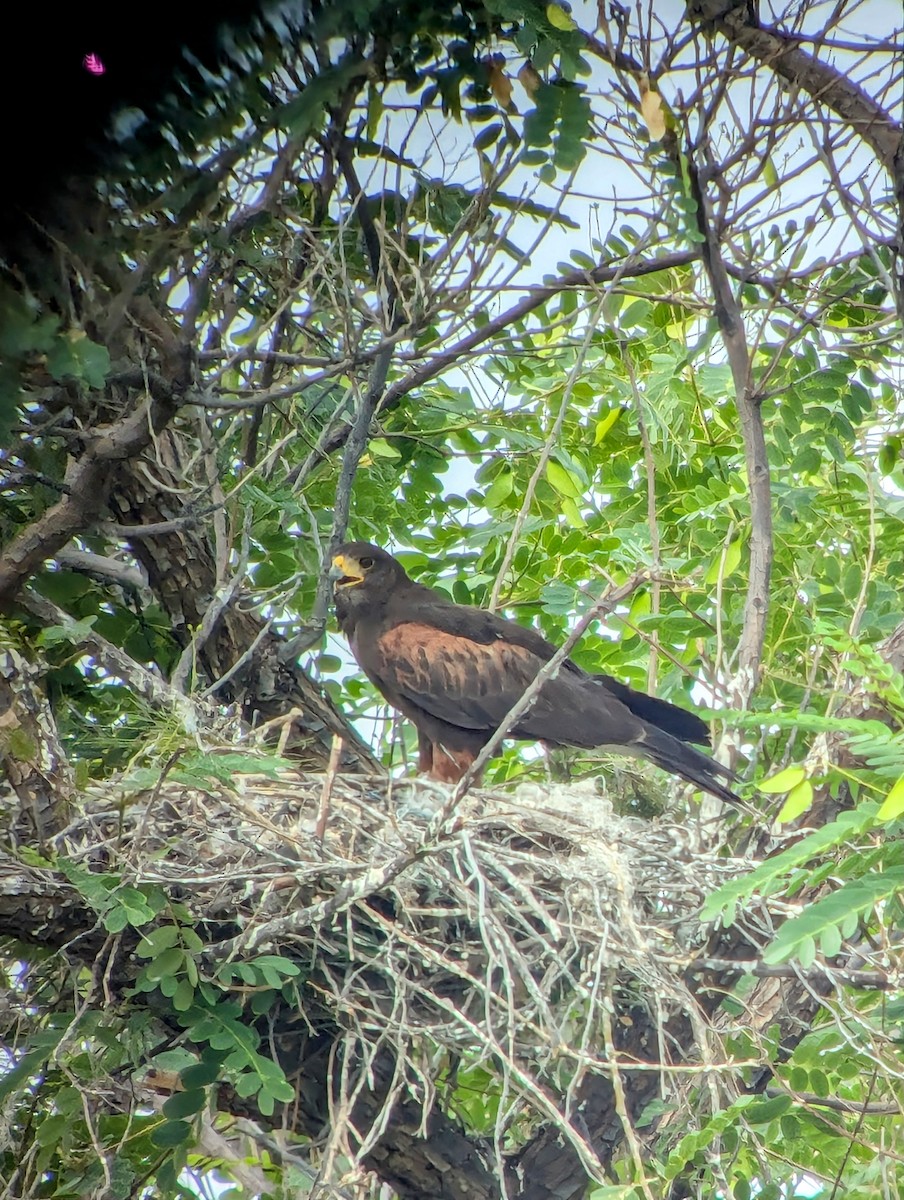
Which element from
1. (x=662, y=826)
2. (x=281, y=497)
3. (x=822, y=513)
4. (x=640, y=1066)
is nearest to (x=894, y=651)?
(x=662, y=826)

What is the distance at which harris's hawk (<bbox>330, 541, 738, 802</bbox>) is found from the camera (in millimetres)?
4578

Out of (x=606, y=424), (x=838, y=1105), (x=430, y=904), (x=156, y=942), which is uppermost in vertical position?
(x=606, y=424)

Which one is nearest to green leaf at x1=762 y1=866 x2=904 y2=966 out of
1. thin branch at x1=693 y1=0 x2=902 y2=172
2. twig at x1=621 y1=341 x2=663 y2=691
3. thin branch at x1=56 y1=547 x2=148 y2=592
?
twig at x1=621 y1=341 x2=663 y2=691

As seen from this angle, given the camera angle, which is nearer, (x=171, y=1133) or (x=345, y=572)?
(x=171, y=1133)

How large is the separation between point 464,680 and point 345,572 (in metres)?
0.65

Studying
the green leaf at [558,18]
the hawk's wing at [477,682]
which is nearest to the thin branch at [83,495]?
the green leaf at [558,18]

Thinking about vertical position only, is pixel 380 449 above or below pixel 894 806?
above

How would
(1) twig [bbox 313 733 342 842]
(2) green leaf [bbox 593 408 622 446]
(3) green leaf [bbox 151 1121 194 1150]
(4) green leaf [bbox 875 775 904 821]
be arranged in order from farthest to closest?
(2) green leaf [bbox 593 408 622 446], (3) green leaf [bbox 151 1121 194 1150], (1) twig [bbox 313 733 342 842], (4) green leaf [bbox 875 775 904 821]

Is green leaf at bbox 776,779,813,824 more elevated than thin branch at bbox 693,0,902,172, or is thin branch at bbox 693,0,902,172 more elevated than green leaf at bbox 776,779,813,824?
thin branch at bbox 693,0,902,172

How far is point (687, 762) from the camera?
415 cm

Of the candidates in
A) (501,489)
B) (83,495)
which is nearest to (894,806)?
(83,495)

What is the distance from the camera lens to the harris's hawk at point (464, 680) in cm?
458

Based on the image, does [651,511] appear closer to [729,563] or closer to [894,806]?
[729,563]

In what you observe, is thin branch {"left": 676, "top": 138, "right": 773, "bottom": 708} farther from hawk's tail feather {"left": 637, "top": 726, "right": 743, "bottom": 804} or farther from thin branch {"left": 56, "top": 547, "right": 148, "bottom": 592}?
thin branch {"left": 56, "top": 547, "right": 148, "bottom": 592}
